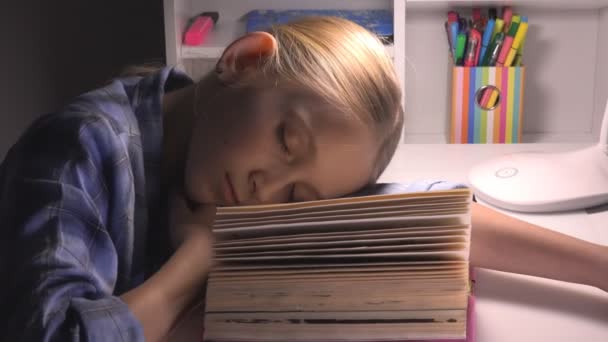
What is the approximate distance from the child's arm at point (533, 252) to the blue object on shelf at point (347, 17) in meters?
0.70

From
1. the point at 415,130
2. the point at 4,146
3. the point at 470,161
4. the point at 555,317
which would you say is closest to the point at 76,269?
the point at 555,317

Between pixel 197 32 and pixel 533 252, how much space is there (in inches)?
34.7

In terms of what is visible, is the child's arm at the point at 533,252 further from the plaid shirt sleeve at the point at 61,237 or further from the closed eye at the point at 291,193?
the plaid shirt sleeve at the point at 61,237

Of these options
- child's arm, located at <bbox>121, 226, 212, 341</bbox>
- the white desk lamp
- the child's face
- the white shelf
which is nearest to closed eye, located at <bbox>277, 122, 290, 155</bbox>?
the child's face

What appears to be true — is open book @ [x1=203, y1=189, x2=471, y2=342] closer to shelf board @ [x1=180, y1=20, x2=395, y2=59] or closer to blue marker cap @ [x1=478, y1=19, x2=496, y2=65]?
shelf board @ [x1=180, y1=20, x2=395, y2=59]

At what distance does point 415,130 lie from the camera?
1.55 meters

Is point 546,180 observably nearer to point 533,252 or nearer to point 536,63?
point 533,252

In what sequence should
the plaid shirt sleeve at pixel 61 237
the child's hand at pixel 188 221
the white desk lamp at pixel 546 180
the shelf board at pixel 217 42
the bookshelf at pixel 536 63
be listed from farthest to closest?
the bookshelf at pixel 536 63
the shelf board at pixel 217 42
the white desk lamp at pixel 546 180
the child's hand at pixel 188 221
the plaid shirt sleeve at pixel 61 237

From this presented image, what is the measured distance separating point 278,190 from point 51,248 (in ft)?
0.67

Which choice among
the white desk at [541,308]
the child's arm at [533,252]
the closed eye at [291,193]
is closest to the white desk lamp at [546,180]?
the white desk at [541,308]

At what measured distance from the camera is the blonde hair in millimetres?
619

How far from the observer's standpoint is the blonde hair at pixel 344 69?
0.62m

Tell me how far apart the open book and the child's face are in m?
0.13

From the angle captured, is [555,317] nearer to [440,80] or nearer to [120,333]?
[120,333]
